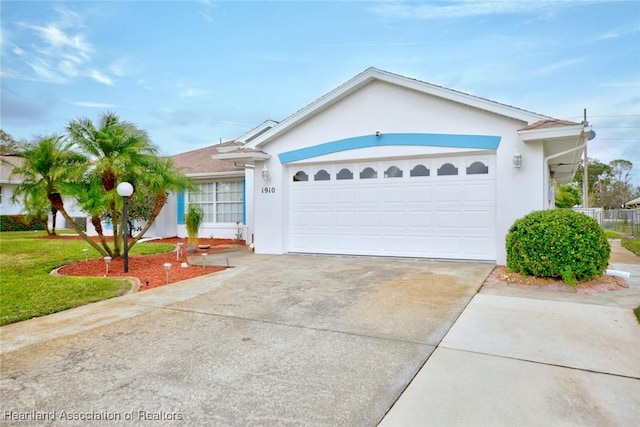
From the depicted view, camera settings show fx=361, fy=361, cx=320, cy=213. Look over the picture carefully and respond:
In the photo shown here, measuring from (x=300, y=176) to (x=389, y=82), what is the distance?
3708 millimetres

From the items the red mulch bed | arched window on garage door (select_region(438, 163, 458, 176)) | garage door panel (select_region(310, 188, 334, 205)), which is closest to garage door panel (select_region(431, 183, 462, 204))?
arched window on garage door (select_region(438, 163, 458, 176))

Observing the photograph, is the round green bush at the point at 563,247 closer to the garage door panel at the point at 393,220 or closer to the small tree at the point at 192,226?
the garage door panel at the point at 393,220

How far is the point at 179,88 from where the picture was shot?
19234 millimetres

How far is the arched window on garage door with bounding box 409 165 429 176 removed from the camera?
9.58 metres

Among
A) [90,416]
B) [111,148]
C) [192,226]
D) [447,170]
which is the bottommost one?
[90,416]

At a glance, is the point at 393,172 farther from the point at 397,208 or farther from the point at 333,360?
the point at 333,360

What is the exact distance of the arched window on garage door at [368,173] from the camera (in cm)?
1012

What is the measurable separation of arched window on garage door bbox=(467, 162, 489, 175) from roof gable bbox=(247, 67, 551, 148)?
4.17 ft

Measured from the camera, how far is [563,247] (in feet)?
21.3

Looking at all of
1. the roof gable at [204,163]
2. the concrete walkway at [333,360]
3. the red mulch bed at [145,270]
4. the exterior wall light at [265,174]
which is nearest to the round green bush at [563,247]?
the concrete walkway at [333,360]

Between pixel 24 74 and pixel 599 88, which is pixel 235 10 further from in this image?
pixel 599 88

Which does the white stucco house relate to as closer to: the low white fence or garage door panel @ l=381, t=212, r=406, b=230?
garage door panel @ l=381, t=212, r=406, b=230

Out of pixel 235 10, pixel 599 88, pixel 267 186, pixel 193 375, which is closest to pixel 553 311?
pixel 193 375

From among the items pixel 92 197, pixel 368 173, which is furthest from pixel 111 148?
pixel 368 173
